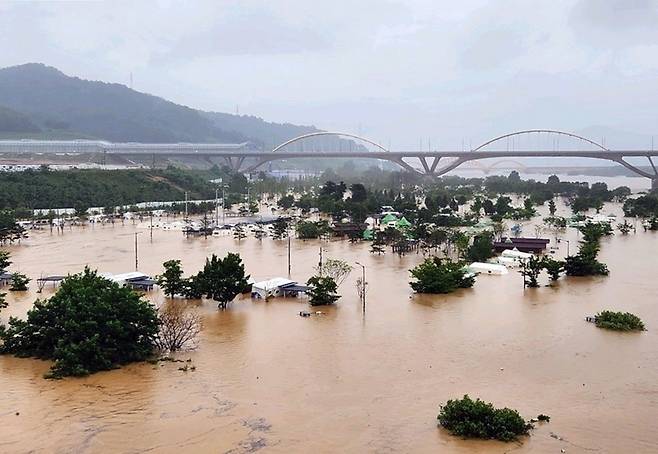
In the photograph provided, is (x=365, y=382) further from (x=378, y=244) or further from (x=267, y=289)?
(x=378, y=244)

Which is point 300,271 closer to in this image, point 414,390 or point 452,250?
point 452,250

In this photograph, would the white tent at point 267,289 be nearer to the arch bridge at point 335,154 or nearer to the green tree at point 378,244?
the green tree at point 378,244

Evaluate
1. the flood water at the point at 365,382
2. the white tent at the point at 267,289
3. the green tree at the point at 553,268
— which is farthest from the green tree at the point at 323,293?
the green tree at the point at 553,268

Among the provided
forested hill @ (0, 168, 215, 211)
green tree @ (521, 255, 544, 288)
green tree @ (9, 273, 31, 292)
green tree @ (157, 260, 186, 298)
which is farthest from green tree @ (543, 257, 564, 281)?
forested hill @ (0, 168, 215, 211)

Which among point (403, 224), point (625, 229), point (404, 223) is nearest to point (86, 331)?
point (403, 224)

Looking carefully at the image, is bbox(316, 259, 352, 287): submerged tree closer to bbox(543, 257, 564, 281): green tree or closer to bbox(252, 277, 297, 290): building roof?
bbox(252, 277, 297, 290): building roof

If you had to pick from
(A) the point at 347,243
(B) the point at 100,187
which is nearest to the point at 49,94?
(B) the point at 100,187
